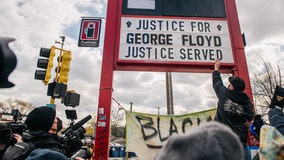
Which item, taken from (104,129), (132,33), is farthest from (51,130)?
(132,33)

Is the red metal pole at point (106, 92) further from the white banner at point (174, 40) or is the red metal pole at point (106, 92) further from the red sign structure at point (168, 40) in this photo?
the white banner at point (174, 40)

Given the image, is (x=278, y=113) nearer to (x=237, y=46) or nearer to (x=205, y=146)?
(x=205, y=146)

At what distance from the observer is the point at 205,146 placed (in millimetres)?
653

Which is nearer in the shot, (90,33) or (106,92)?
(106,92)

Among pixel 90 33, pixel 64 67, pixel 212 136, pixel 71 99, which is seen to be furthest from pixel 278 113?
pixel 64 67

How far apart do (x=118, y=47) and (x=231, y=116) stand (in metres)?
3.14

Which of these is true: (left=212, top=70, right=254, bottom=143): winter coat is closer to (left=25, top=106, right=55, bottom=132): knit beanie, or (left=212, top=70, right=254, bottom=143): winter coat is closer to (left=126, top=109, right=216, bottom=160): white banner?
(left=126, top=109, right=216, bottom=160): white banner

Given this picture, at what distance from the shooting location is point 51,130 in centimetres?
246

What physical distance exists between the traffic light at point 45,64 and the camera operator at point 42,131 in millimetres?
4317

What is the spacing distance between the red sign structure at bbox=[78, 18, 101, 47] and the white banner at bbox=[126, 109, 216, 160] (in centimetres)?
251

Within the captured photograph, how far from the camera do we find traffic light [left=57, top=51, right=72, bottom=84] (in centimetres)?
690

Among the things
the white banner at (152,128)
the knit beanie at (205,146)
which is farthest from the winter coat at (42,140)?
the white banner at (152,128)

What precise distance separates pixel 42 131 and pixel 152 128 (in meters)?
2.64

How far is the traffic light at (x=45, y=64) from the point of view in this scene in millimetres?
6333
